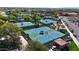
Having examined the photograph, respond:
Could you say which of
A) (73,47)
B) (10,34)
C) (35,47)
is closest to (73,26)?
(73,47)

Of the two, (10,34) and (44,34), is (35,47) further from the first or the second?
(10,34)

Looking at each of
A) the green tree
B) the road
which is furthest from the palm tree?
the road

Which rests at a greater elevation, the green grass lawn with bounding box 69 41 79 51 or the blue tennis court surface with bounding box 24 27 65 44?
the blue tennis court surface with bounding box 24 27 65 44

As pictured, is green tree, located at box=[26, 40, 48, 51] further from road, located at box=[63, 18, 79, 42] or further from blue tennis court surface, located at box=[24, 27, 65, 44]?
road, located at box=[63, 18, 79, 42]

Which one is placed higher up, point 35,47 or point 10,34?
point 10,34

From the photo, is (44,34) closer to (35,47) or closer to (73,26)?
(35,47)

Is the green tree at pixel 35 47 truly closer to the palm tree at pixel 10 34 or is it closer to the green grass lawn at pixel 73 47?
the palm tree at pixel 10 34

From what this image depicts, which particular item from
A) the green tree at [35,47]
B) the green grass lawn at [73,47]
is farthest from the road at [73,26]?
the green tree at [35,47]

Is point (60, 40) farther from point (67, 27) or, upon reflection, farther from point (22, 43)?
point (22, 43)

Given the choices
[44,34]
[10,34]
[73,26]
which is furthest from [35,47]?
[73,26]
